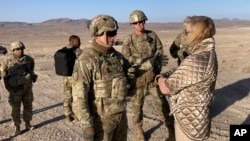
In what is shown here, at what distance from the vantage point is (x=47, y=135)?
7.29 m

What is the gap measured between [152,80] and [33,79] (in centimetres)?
257

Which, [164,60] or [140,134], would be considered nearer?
[164,60]

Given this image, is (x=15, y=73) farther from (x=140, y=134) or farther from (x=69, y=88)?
(x=140, y=134)

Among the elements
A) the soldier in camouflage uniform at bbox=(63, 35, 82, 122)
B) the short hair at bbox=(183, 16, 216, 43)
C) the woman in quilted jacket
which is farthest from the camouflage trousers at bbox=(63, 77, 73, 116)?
the short hair at bbox=(183, 16, 216, 43)

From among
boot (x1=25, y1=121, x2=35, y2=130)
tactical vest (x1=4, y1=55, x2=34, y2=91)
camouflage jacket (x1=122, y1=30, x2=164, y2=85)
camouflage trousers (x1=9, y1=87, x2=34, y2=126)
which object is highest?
camouflage jacket (x1=122, y1=30, x2=164, y2=85)

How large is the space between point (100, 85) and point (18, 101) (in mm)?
3811

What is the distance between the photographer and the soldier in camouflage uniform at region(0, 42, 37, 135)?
7004 millimetres

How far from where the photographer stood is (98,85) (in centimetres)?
389

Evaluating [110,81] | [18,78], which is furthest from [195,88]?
[18,78]

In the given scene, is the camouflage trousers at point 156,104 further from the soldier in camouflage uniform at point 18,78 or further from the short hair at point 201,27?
the short hair at point 201,27

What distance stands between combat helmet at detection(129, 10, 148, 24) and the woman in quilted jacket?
2.64 meters

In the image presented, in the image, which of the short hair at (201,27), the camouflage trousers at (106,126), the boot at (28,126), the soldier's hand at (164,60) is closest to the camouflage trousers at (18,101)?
the boot at (28,126)

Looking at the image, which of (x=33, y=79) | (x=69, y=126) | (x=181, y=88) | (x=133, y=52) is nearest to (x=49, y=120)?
(x=69, y=126)

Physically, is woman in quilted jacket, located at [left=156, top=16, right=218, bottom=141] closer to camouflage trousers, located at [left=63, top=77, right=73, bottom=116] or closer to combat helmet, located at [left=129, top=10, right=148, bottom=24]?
combat helmet, located at [left=129, top=10, right=148, bottom=24]
